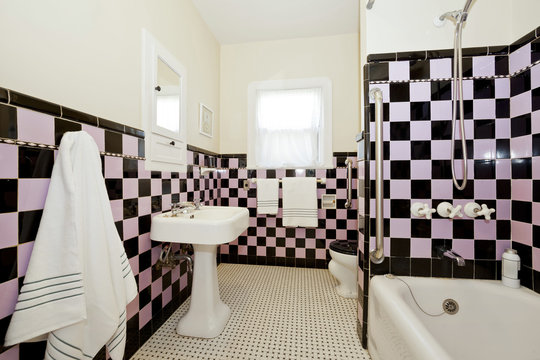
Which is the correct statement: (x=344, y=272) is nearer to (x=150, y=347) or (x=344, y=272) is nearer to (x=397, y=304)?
(x=397, y=304)

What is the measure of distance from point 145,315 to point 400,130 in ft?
5.46

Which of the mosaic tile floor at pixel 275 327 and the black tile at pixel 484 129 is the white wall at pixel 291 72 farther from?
the mosaic tile floor at pixel 275 327

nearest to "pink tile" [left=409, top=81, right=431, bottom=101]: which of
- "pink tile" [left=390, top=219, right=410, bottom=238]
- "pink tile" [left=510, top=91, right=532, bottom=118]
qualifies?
"pink tile" [left=510, top=91, right=532, bottom=118]

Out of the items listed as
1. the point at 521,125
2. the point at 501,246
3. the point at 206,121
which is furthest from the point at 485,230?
the point at 206,121

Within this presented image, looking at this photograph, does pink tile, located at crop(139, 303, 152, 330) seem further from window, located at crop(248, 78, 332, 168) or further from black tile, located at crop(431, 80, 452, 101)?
black tile, located at crop(431, 80, 452, 101)

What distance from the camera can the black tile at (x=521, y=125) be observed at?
36.8 inches

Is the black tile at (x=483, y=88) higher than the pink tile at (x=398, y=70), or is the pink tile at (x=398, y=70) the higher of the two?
the pink tile at (x=398, y=70)

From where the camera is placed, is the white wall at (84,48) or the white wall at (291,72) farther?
the white wall at (291,72)

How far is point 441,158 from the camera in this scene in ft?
3.44

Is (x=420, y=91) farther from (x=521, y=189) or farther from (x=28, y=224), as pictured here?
(x=28, y=224)

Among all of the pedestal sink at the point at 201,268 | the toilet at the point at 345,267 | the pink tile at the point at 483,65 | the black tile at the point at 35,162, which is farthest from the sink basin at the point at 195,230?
the pink tile at the point at 483,65

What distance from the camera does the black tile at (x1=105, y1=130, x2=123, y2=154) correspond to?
98 centimetres

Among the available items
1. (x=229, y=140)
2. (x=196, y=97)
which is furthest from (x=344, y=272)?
(x=196, y=97)

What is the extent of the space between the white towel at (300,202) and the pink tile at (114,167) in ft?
4.29
